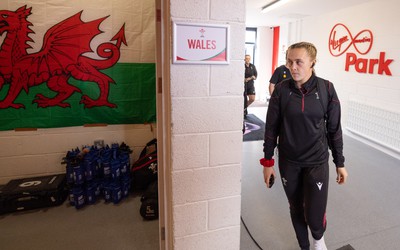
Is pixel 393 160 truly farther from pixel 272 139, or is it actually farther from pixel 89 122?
pixel 89 122

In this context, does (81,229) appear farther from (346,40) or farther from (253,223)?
(346,40)

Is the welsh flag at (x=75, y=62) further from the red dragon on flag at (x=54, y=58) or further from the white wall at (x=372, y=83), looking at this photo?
the white wall at (x=372, y=83)

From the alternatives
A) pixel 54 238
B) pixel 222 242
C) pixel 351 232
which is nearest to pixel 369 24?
pixel 351 232

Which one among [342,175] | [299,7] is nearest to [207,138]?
[342,175]

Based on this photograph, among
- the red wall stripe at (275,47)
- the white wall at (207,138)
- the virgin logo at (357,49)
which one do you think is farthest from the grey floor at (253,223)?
the red wall stripe at (275,47)

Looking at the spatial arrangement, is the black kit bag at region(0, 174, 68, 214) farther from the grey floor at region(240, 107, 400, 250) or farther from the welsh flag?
the grey floor at region(240, 107, 400, 250)

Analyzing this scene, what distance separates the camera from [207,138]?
4.18ft

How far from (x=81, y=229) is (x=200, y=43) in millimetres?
1898

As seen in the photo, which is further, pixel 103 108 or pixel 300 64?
pixel 103 108

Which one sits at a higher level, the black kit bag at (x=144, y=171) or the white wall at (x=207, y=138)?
the white wall at (x=207, y=138)

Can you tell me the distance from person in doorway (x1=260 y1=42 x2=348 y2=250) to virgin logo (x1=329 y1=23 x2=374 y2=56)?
3.50 m

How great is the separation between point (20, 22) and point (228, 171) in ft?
8.31

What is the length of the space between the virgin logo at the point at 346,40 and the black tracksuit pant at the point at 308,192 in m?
3.66

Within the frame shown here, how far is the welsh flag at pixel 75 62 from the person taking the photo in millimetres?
2607
